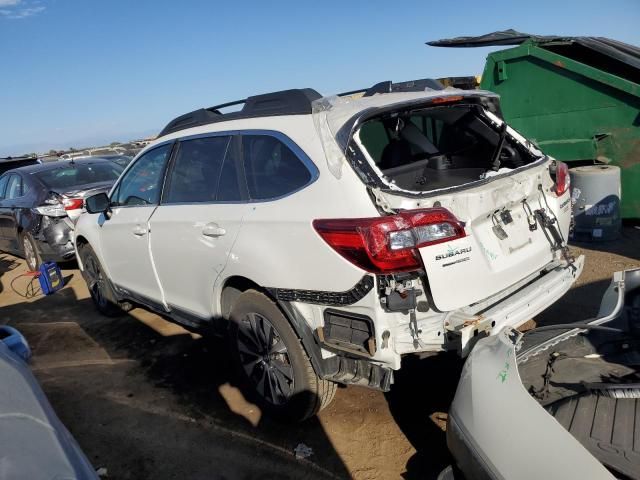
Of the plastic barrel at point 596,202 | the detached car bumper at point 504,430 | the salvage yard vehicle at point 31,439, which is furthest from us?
the plastic barrel at point 596,202

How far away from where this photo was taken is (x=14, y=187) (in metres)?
8.16

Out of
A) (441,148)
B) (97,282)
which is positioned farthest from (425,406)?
(97,282)

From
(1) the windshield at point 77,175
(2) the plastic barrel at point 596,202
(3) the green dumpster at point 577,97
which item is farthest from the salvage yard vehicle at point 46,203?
(2) the plastic barrel at point 596,202

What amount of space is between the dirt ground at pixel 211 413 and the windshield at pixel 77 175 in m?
3.22

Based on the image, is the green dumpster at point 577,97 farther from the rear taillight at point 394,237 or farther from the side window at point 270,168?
the side window at point 270,168

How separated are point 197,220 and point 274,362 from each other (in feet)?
3.50

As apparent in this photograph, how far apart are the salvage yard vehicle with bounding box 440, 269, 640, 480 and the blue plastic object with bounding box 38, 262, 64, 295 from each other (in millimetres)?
6188

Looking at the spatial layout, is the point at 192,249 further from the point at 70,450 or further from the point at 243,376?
the point at 70,450

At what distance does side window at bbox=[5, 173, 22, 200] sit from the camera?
7.95 meters

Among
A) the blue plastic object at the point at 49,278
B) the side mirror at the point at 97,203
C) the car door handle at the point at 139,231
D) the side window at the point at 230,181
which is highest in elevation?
the side window at the point at 230,181

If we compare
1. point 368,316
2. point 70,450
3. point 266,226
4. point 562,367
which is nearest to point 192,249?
point 266,226

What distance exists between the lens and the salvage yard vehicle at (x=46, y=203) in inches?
278

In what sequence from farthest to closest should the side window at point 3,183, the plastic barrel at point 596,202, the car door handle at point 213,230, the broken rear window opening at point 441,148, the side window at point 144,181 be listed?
the side window at point 3,183, the plastic barrel at point 596,202, the side window at point 144,181, the broken rear window opening at point 441,148, the car door handle at point 213,230

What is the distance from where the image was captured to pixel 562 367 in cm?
229
